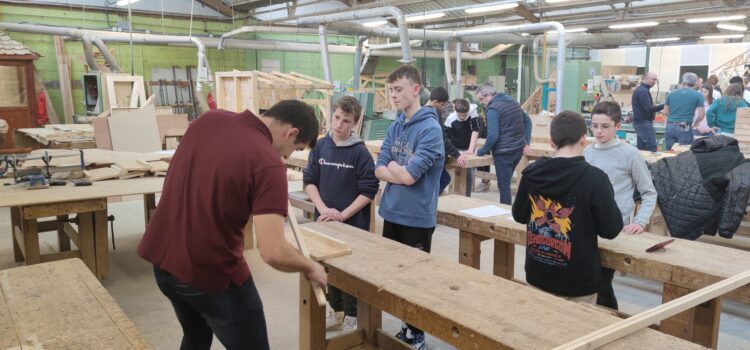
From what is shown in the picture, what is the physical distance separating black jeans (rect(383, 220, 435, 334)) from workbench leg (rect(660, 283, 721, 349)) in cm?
116

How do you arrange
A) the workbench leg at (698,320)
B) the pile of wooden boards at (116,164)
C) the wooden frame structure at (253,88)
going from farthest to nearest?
the wooden frame structure at (253,88) → the pile of wooden boards at (116,164) → the workbench leg at (698,320)

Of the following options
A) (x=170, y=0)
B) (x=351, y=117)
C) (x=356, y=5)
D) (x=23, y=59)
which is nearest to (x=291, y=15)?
(x=356, y=5)

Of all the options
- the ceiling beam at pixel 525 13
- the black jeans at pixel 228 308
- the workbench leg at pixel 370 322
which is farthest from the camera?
the ceiling beam at pixel 525 13

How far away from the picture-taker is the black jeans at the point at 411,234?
305 centimetres

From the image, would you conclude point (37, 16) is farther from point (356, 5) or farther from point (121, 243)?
point (121, 243)

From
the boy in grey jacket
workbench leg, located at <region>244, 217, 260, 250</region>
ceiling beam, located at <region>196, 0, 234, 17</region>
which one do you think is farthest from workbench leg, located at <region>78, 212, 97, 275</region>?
ceiling beam, located at <region>196, 0, 234, 17</region>

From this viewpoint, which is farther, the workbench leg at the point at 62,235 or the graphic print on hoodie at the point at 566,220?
the workbench leg at the point at 62,235

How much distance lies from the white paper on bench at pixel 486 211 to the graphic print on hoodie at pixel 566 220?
29.6 inches

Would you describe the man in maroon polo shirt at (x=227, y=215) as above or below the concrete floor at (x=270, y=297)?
above

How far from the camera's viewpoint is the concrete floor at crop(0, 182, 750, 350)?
3.43m

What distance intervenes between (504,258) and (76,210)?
9.15ft

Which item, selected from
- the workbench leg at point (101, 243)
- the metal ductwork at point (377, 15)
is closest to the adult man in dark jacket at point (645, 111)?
the metal ductwork at point (377, 15)

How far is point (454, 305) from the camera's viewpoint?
1.90 metres

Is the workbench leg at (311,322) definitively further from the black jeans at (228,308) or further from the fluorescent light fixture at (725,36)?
the fluorescent light fixture at (725,36)
